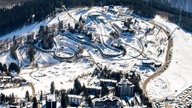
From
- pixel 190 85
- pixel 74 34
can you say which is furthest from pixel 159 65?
pixel 74 34

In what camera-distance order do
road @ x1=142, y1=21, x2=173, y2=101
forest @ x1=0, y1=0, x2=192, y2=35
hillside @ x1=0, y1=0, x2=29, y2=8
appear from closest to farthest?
road @ x1=142, y1=21, x2=173, y2=101 < forest @ x1=0, y1=0, x2=192, y2=35 < hillside @ x1=0, y1=0, x2=29, y2=8

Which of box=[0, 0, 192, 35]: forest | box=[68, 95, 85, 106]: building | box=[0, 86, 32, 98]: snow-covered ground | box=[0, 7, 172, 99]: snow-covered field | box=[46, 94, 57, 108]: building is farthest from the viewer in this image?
box=[0, 0, 192, 35]: forest

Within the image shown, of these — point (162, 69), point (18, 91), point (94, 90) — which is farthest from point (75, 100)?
point (162, 69)

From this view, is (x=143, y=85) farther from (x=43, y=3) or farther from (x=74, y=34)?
(x=43, y=3)

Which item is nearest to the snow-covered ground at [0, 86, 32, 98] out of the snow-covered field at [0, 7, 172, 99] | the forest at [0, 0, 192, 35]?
the snow-covered field at [0, 7, 172, 99]

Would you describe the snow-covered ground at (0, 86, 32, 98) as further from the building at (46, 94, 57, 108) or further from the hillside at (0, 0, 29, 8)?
the hillside at (0, 0, 29, 8)

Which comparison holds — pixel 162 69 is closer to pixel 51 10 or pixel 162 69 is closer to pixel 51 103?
pixel 51 103

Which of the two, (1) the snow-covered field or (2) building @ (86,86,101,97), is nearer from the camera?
(2) building @ (86,86,101,97)

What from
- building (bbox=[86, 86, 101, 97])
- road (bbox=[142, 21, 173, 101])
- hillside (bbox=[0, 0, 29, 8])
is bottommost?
building (bbox=[86, 86, 101, 97])
